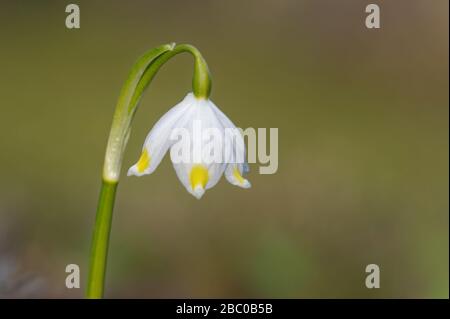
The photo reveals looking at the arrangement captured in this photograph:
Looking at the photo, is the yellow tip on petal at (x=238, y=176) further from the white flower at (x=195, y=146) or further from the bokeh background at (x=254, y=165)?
the bokeh background at (x=254, y=165)

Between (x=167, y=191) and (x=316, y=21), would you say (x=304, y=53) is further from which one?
(x=167, y=191)

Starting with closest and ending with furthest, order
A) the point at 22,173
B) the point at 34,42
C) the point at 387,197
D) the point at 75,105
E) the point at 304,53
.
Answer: the point at 22,173
the point at 387,197
the point at 75,105
the point at 34,42
the point at 304,53

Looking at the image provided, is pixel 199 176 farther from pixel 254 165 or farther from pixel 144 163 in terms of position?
pixel 254 165

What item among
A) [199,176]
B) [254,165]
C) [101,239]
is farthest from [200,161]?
[254,165]

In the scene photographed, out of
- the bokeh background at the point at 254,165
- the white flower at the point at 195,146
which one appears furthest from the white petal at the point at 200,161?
the bokeh background at the point at 254,165

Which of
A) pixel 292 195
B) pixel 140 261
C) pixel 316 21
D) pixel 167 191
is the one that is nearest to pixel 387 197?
pixel 292 195

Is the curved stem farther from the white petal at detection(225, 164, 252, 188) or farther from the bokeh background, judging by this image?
the bokeh background
